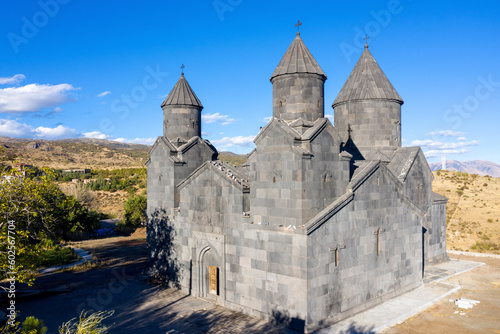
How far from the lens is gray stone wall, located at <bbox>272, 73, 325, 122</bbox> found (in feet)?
43.2

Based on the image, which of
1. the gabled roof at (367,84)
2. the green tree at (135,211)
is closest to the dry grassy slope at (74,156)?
the green tree at (135,211)

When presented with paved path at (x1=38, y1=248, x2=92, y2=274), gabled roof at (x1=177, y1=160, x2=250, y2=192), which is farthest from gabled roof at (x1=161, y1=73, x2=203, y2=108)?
paved path at (x1=38, y1=248, x2=92, y2=274)

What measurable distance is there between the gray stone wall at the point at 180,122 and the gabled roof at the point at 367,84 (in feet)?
27.1

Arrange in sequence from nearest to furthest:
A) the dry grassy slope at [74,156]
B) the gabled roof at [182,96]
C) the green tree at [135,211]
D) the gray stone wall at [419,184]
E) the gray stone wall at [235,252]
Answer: the gray stone wall at [235,252] → the gabled roof at [182,96] → the gray stone wall at [419,184] → the green tree at [135,211] → the dry grassy slope at [74,156]

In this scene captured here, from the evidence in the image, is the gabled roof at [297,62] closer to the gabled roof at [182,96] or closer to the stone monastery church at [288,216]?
the stone monastery church at [288,216]

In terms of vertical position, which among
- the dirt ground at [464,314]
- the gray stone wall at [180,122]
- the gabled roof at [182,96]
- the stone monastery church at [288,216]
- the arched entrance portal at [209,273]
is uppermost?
the gabled roof at [182,96]

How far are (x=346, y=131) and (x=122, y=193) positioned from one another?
40050mm

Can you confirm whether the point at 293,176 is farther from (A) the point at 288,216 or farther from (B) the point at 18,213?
(B) the point at 18,213

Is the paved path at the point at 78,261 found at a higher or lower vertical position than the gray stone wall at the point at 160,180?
lower

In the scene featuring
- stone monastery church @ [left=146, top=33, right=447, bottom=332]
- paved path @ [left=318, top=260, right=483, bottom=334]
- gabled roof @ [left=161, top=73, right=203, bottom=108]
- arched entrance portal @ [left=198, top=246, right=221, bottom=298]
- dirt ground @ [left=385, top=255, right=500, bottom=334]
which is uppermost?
gabled roof @ [left=161, top=73, right=203, bottom=108]

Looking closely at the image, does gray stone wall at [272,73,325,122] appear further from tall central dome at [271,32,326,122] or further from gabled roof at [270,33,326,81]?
gabled roof at [270,33,326,81]

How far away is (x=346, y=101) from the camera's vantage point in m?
19.2

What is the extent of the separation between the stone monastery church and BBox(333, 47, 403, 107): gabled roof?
327cm

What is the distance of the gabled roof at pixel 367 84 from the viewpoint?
18641 millimetres
